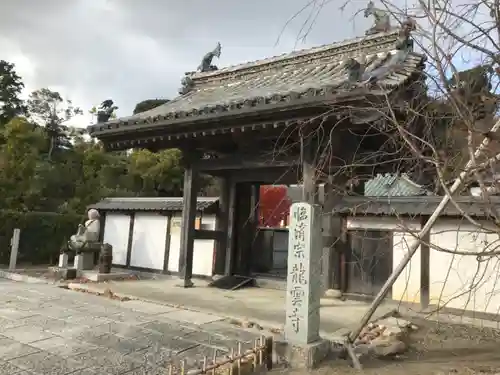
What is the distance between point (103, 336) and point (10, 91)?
3278cm

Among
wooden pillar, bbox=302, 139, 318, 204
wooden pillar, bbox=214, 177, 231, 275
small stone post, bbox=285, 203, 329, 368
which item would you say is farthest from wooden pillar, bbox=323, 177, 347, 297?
small stone post, bbox=285, 203, 329, 368

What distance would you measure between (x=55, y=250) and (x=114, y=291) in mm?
8785

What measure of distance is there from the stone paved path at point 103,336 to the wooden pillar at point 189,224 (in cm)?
207

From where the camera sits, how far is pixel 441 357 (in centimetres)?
504

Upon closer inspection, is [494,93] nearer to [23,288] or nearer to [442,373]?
[442,373]

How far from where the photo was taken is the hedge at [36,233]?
14.6m

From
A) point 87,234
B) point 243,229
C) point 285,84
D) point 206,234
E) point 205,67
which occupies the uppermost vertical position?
point 205,67

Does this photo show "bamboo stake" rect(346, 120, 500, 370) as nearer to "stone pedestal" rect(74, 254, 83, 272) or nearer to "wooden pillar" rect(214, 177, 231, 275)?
"wooden pillar" rect(214, 177, 231, 275)

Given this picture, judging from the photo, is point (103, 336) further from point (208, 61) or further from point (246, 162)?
point (208, 61)

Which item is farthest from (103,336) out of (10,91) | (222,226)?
(10,91)

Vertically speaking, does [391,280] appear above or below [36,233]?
below

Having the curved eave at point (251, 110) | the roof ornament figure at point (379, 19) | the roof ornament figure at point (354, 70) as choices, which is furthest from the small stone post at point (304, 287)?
the roof ornament figure at point (379, 19)

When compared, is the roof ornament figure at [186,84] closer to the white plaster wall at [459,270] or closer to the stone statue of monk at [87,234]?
the stone statue of monk at [87,234]

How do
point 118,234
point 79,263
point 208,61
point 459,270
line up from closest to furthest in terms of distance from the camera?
1. point 459,270
2. point 79,263
3. point 208,61
4. point 118,234
